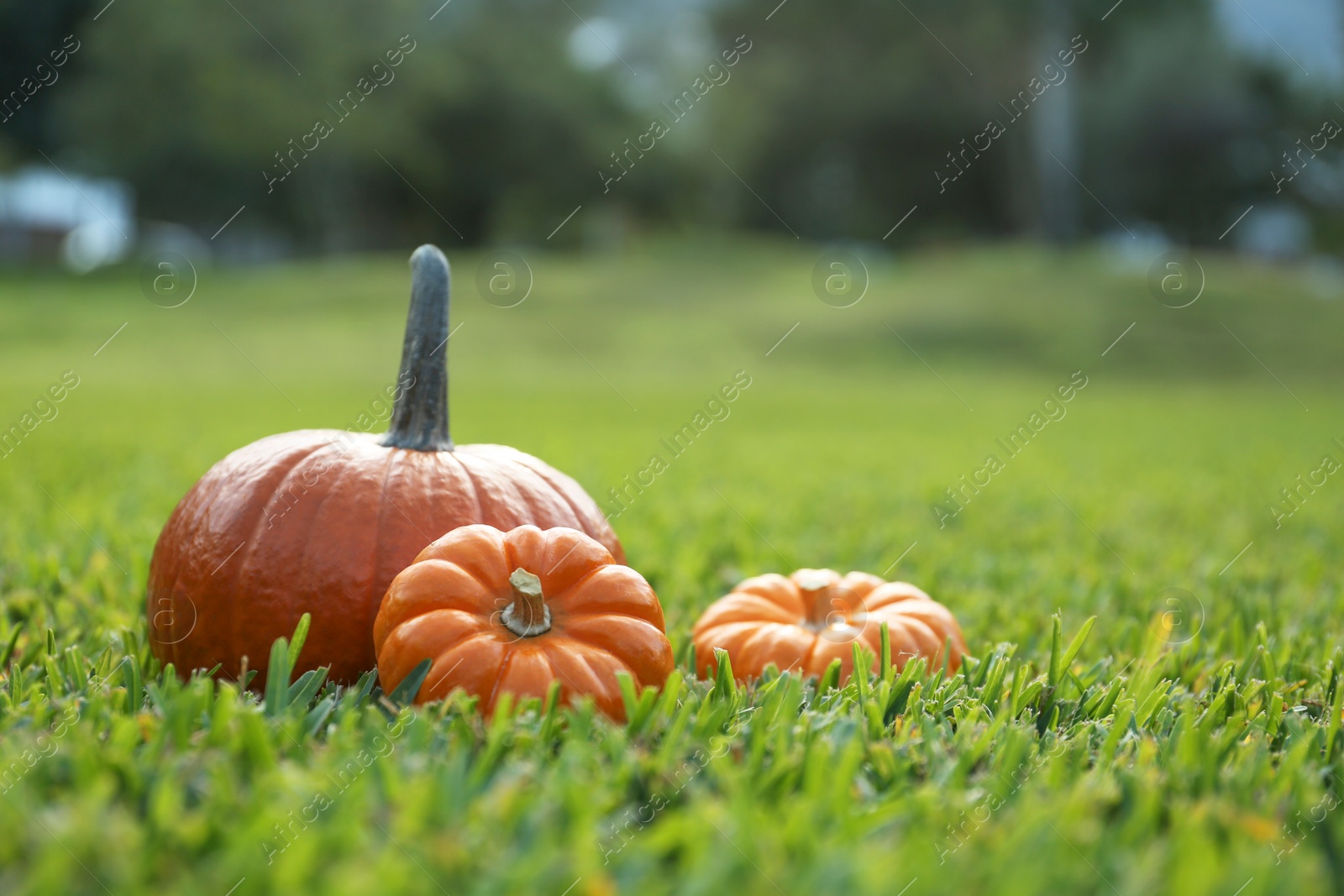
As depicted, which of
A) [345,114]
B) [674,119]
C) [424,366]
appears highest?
[674,119]

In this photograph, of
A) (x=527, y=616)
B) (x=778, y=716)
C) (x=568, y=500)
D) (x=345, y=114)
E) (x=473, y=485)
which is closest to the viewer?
(x=778, y=716)

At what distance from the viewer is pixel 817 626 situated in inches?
108

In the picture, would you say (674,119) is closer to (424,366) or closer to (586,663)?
(424,366)

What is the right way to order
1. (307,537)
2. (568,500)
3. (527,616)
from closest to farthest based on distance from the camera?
1. (527,616)
2. (307,537)
3. (568,500)

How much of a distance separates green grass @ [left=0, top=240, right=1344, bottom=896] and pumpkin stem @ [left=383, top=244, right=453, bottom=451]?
2.38 ft

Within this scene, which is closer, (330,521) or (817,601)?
(330,521)

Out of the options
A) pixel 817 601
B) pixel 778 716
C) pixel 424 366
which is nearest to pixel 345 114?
pixel 424 366

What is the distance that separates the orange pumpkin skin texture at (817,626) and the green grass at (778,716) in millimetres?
210

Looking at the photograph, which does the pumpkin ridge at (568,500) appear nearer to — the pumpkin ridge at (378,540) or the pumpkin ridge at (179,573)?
the pumpkin ridge at (378,540)

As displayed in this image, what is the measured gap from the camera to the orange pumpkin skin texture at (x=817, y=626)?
2594 mm

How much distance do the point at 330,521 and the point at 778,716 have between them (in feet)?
3.69

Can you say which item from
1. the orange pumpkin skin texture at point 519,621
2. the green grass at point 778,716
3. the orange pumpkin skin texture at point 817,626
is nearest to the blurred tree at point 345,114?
the green grass at point 778,716

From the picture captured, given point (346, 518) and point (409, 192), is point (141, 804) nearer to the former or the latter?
point (346, 518)

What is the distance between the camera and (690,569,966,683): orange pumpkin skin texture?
2.59 meters
